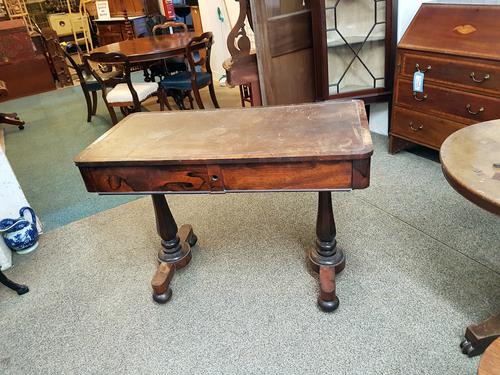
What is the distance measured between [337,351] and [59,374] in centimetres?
105

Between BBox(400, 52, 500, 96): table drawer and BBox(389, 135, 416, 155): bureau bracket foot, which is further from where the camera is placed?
BBox(389, 135, 416, 155): bureau bracket foot

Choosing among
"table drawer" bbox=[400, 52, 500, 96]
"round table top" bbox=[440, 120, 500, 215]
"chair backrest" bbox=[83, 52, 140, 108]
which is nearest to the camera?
"round table top" bbox=[440, 120, 500, 215]

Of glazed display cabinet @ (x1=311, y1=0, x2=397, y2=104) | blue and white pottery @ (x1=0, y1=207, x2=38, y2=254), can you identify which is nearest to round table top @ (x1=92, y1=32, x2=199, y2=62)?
glazed display cabinet @ (x1=311, y1=0, x2=397, y2=104)

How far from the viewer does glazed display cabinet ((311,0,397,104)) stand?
260cm

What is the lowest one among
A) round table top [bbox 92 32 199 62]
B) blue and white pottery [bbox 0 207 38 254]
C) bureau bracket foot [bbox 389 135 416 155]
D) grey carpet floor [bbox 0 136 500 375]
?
grey carpet floor [bbox 0 136 500 375]

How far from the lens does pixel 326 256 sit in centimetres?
169

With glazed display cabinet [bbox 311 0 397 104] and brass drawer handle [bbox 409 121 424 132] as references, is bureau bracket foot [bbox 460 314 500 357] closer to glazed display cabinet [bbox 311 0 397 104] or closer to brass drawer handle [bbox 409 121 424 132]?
brass drawer handle [bbox 409 121 424 132]

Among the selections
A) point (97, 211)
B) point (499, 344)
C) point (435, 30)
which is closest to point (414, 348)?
point (499, 344)

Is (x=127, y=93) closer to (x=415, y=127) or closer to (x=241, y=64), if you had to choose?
(x=241, y=64)

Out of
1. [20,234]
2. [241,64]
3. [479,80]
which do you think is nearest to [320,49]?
[241,64]

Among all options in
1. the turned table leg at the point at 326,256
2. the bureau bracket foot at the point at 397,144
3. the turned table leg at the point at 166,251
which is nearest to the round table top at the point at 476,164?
the turned table leg at the point at 326,256

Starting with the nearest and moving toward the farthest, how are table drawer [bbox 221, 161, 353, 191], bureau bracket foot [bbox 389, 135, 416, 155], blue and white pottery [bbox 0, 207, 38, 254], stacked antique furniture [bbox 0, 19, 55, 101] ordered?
table drawer [bbox 221, 161, 353, 191] → blue and white pottery [bbox 0, 207, 38, 254] → bureau bracket foot [bbox 389, 135, 416, 155] → stacked antique furniture [bbox 0, 19, 55, 101]

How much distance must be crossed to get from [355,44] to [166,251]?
1.97 m

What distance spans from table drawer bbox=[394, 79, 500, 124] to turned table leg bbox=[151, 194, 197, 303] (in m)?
1.64
